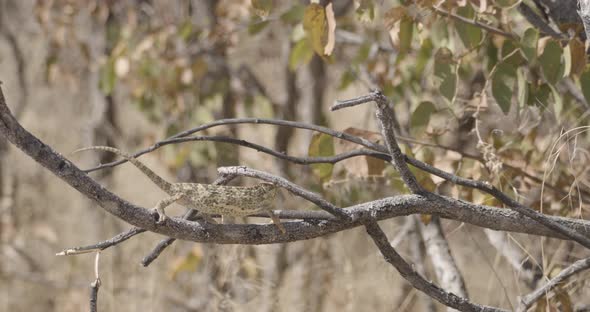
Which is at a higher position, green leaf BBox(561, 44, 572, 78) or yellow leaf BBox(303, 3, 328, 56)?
yellow leaf BBox(303, 3, 328, 56)

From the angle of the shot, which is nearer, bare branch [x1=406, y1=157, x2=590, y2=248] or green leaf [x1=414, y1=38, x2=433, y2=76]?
bare branch [x1=406, y1=157, x2=590, y2=248]

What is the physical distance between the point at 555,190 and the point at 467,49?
1.49ft

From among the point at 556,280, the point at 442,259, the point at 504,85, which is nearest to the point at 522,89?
the point at 504,85

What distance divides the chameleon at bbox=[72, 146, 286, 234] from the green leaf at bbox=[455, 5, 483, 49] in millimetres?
817

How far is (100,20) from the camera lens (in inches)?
185

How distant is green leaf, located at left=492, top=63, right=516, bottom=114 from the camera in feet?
6.14

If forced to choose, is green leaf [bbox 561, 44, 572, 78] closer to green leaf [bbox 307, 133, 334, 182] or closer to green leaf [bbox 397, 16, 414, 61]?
green leaf [bbox 397, 16, 414, 61]

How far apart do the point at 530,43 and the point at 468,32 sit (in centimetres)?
21

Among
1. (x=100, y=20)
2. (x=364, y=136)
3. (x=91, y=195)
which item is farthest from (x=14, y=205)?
(x=91, y=195)

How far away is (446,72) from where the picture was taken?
1.93 metres

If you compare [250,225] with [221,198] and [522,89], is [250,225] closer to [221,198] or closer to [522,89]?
[221,198]

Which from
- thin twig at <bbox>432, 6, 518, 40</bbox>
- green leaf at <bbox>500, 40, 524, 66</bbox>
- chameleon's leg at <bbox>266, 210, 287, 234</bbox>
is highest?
thin twig at <bbox>432, 6, 518, 40</bbox>

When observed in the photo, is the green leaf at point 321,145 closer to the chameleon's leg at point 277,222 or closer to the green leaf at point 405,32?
the green leaf at point 405,32

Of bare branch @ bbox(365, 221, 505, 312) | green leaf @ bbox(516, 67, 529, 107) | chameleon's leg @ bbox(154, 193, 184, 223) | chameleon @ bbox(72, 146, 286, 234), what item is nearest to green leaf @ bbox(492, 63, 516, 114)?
green leaf @ bbox(516, 67, 529, 107)
